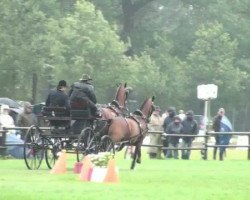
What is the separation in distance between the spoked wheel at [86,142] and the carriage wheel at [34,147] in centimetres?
118

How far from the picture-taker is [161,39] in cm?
6681

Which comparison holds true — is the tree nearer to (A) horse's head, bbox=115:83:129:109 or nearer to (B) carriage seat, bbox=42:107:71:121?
→ (A) horse's head, bbox=115:83:129:109

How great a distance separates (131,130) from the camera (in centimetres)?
2233

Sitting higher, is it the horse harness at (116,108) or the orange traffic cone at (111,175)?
the horse harness at (116,108)

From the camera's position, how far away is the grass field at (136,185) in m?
14.6

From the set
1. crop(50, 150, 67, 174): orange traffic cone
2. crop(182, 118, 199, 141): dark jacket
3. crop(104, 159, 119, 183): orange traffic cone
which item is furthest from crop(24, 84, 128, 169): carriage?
crop(182, 118, 199, 141): dark jacket

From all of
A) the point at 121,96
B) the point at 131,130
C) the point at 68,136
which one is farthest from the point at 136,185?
the point at 121,96

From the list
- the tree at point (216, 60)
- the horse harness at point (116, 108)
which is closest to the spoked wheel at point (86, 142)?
the horse harness at point (116, 108)

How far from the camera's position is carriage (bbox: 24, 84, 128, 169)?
2058cm

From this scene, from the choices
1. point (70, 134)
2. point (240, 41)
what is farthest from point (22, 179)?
point (240, 41)

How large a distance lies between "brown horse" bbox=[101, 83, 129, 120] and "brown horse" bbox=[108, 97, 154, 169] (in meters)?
0.17

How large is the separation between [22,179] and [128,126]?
5.12 metres

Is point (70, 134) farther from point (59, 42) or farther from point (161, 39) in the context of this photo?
point (161, 39)

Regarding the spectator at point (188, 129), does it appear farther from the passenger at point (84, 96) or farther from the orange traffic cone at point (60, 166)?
the orange traffic cone at point (60, 166)
